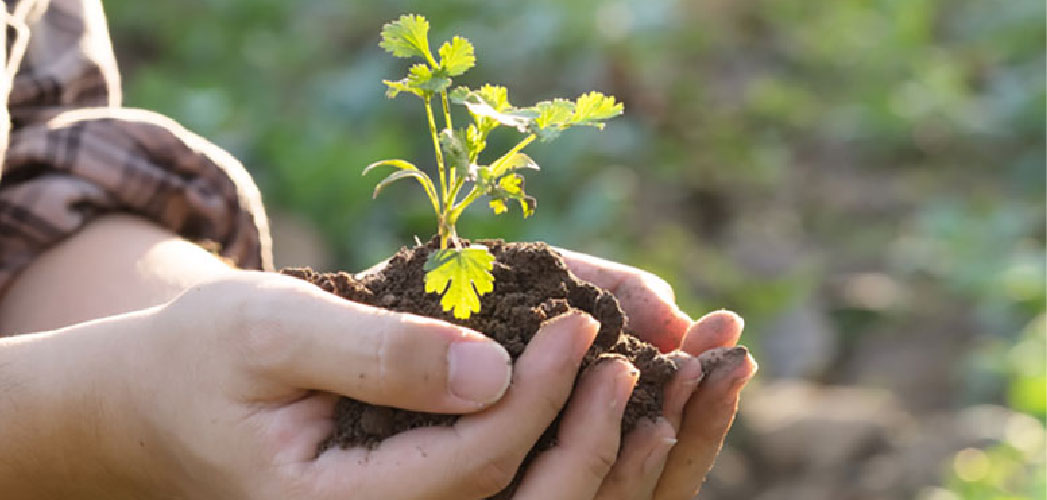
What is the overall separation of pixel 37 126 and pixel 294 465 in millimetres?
1057

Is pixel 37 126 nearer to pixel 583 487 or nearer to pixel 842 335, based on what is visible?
pixel 583 487

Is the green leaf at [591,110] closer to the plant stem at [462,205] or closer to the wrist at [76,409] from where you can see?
the plant stem at [462,205]

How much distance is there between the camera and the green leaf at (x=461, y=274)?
1616mm

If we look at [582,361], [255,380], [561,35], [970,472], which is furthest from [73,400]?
[561,35]

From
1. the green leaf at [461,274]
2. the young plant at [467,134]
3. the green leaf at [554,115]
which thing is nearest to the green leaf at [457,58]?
the young plant at [467,134]

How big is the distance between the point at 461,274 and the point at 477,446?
217mm

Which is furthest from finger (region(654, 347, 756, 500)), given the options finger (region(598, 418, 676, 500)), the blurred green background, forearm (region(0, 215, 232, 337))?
the blurred green background

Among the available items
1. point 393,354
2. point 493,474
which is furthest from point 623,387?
point 393,354

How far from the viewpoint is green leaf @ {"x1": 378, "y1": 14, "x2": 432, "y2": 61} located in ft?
5.71

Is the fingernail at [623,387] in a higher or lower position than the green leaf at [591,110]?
lower

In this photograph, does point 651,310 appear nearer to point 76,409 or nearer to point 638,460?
point 638,460

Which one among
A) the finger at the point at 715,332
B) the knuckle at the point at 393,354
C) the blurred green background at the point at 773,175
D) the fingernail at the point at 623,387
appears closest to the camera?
the knuckle at the point at 393,354

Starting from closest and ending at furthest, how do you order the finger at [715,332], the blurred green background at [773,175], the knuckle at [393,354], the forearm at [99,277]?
the knuckle at [393,354] < the finger at [715,332] < the forearm at [99,277] < the blurred green background at [773,175]

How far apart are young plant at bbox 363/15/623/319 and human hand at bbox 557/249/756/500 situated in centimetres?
27
